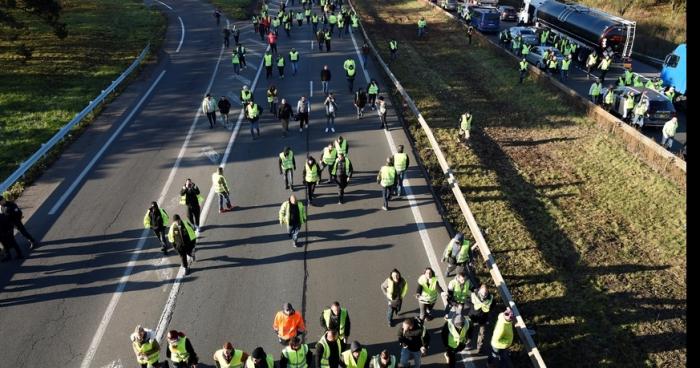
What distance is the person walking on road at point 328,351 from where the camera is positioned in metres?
8.62

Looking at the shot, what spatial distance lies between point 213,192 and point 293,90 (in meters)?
10.9

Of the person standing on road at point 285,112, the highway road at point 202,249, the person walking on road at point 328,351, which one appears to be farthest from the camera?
the person standing on road at point 285,112

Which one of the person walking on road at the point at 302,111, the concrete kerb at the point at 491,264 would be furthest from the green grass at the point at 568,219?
the person walking on road at the point at 302,111

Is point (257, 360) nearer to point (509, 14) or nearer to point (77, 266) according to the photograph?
point (77, 266)

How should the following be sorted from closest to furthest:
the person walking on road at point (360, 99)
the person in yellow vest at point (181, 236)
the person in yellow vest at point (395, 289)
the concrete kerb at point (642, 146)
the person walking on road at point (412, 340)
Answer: the person walking on road at point (412, 340) < the person in yellow vest at point (395, 289) < the person in yellow vest at point (181, 236) < the concrete kerb at point (642, 146) < the person walking on road at point (360, 99)

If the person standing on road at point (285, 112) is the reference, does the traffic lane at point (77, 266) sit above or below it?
below

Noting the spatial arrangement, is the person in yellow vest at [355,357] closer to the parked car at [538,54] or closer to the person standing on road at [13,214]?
the person standing on road at [13,214]

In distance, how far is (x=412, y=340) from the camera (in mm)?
8961

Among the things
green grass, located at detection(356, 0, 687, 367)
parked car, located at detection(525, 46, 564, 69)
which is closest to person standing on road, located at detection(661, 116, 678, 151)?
green grass, located at detection(356, 0, 687, 367)

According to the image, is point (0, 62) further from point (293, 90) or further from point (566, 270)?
point (566, 270)

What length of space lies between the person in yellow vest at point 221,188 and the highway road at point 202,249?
0.40 meters

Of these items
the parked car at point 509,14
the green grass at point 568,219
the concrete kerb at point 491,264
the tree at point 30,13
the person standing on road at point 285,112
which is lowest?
the green grass at point 568,219

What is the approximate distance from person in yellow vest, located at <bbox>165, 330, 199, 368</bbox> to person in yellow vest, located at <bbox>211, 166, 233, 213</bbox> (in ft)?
19.9

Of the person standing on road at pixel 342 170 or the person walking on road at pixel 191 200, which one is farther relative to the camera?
the person standing on road at pixel 342 170
